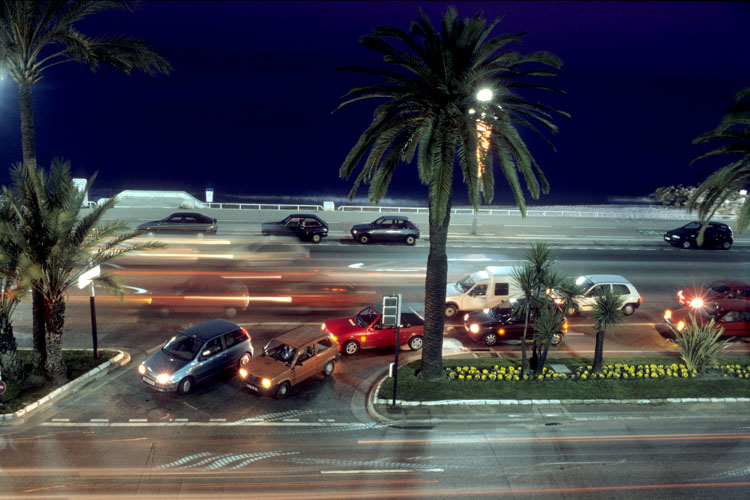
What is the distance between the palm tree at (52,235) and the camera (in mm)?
16109

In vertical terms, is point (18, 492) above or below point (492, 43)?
below

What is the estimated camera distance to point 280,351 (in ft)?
58.4

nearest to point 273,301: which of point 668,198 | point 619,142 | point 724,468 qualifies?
point 724,468

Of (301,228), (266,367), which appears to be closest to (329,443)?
(266,367)

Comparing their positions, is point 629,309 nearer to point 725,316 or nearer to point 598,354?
point 725,316

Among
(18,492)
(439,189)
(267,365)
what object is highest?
(439,189)

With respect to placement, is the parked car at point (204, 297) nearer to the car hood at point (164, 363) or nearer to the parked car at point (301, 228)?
the car hood at point (164, 363)

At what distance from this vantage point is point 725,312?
22047mm

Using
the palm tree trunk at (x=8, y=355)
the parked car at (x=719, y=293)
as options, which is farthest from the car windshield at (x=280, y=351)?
the parked car at (x=719, y=293)

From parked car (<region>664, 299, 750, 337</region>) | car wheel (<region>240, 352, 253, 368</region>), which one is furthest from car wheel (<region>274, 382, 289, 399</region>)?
parked car (<region>664, 299, 750, 337</region>)

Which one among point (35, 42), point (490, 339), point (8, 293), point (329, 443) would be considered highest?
point (35, 42)

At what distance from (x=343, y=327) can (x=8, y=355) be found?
10.3 meters

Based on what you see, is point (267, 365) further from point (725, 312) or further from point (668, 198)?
point (668, 198)

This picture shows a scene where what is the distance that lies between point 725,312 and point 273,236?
25268 mm
